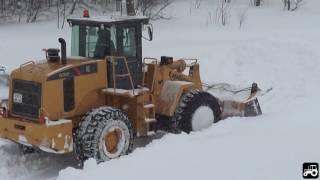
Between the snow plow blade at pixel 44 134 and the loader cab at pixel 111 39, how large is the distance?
4.34 ft

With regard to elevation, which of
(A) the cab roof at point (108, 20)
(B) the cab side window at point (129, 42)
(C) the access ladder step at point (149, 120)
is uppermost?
(A) the cab roof at point (108, 20)

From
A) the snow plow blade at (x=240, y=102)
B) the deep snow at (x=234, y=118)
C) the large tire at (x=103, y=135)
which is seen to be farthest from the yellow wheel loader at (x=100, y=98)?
the deep snow at (x=234, y=118)

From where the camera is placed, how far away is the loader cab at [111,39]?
9.91 metres

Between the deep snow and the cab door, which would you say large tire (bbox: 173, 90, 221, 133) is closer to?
the deep snow

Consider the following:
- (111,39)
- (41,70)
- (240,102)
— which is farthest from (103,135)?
(240,102)

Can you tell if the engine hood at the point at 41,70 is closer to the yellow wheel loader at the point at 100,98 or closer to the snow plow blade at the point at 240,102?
the yellow wheel loader at the point at 100,98

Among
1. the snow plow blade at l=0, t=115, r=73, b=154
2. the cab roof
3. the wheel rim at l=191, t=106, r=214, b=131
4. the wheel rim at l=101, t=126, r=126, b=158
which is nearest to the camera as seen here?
the snow plow blade at l=0, t=115, r=73, b=154

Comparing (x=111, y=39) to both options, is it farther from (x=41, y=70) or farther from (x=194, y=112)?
(x=194, y=112)

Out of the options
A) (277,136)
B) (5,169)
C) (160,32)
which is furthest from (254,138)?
(160,32)

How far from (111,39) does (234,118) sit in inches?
105

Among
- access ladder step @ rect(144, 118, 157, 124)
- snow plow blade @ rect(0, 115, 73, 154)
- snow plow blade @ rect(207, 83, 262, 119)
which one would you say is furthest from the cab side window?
snow plow blade @ rect(207, 83, 262, 119)

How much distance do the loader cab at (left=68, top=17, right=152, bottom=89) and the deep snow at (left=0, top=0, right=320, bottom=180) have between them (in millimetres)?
1455

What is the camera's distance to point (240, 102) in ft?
38.2

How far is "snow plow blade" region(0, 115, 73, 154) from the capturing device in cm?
880
